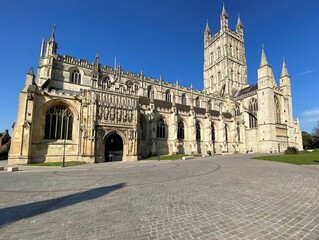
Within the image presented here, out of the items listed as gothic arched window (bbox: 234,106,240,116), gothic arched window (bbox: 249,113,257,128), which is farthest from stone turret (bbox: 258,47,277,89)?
gothic arched window (bbox: 234,106,240,116)

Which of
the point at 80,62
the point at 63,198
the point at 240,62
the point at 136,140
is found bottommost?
the point at 63,198

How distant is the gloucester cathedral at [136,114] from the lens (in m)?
23.7

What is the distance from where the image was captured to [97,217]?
4488 mm

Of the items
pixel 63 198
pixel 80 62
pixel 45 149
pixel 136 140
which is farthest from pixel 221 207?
pixel 80 62

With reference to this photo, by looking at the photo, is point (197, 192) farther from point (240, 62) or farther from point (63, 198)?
point (240, 62)

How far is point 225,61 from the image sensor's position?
61.0 metres

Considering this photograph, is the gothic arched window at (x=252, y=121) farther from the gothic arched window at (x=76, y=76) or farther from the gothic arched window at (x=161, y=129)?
the gothic arched window at (x=76, y=76)

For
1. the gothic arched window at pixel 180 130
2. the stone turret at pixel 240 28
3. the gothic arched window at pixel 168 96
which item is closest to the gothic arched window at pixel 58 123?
the gothic arched window at pixel 180 130

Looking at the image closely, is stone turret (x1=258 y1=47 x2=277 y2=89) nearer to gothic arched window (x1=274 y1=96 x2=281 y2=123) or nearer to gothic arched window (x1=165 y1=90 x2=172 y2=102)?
gothic arched window (x1=274 y1=96 x2=281 y2=123)

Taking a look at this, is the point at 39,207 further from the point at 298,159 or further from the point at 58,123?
the point at 298,159

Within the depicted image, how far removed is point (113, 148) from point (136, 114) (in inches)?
259

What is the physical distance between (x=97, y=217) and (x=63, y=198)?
8.73ft

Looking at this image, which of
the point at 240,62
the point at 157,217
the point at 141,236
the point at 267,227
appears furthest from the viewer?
the point at 240,62

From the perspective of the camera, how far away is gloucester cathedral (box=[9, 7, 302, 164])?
77.9ft
